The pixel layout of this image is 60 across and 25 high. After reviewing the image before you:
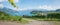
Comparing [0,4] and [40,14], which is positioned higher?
[0,4]

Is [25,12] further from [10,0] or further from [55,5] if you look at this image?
[55,5]

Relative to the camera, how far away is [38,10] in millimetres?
959

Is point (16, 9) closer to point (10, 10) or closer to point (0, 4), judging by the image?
point (10, 10)

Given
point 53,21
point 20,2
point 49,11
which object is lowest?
point 53,21

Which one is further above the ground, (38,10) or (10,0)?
(10,0)

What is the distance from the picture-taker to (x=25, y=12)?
946 mm

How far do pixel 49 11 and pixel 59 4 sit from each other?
5.1 inches

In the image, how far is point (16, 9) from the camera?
96 centimetres

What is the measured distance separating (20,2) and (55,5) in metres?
0.37

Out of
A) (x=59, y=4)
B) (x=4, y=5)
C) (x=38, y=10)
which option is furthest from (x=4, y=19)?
(x=59, y=4)

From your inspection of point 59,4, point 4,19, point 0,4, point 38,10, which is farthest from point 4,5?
point 59,4

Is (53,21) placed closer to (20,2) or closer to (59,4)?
(59,4)

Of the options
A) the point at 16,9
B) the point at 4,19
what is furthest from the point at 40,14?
the point at 4,19

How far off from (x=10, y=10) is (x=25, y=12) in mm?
159
